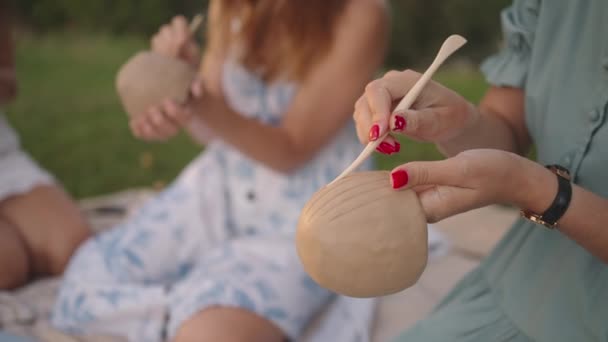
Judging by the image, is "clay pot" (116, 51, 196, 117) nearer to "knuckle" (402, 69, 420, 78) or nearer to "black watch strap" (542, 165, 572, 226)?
"knuckle" (402, 69, 420, 78)

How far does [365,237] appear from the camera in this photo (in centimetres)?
73

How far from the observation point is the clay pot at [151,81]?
1231mm

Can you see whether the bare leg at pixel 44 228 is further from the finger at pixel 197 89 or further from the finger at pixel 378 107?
the finger at pixel 378 107

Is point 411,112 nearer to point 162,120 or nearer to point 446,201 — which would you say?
point 446,201

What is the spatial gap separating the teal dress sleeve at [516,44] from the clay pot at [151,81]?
59 centimetres

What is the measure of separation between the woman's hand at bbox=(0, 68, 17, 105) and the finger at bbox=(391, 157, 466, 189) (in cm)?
147

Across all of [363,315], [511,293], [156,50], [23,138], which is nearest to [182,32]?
[156,50]

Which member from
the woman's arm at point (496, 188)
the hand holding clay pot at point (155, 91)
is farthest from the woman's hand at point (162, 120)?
the woman's arm at point (496, 188)

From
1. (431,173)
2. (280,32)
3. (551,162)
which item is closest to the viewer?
(431,173)

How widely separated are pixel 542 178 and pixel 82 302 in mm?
1060

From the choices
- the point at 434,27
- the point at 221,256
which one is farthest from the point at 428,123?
the point at 434,27

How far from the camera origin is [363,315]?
1394 millimetres

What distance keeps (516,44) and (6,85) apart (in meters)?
1.45

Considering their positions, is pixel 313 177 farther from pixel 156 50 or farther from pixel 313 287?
pixel 156 50
